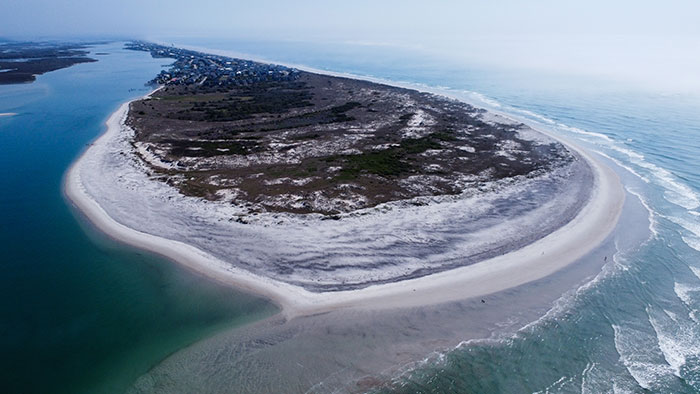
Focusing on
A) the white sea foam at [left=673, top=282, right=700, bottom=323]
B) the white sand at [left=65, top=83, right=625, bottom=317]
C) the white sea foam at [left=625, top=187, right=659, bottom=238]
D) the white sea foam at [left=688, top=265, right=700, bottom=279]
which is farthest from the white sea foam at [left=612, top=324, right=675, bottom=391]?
the white sea foam at [left=625, top=187, right=659, bottom=238]

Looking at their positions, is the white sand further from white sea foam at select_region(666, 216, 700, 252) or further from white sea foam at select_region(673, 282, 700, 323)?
white sea foam at select_region(673, 282, 700, 323)

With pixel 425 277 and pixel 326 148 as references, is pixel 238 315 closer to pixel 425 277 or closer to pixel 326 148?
pixel 425 277

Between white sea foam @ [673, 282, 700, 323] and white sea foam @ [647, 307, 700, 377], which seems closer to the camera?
white sea foam @ [647, 307, 700, 377]

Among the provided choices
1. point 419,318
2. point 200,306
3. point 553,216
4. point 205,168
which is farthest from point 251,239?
point 553,216

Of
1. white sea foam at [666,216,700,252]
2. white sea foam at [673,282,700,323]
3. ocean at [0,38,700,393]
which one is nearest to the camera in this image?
ocean at [0,38,700,393]

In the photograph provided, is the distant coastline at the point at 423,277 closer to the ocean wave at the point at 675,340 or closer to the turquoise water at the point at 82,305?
the turquoise water at the point at 82,305

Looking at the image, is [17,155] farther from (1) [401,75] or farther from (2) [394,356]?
(1) [401,75]
